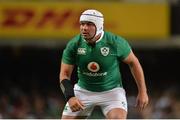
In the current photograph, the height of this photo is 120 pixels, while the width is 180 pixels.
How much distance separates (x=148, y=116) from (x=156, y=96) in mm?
2903

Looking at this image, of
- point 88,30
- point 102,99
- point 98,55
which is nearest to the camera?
point 88,30

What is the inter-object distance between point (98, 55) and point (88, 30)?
1.13 feet

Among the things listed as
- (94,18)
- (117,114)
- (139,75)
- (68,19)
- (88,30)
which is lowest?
(68,19)

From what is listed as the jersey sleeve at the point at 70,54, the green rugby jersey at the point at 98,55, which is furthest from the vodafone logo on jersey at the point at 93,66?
the jersey sleeve at the point at 70,54

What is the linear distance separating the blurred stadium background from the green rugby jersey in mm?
7367

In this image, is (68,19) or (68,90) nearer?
(68,90)

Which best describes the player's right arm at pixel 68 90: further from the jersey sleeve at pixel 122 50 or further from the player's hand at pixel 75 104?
the jersey sleeve at pixel 122 50

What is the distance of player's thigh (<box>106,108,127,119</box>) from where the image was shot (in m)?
10.1

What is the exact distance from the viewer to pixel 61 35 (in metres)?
19.5

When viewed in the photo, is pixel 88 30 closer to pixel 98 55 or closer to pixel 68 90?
pixel 98 55

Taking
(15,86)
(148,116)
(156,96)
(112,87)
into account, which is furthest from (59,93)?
(112,87)

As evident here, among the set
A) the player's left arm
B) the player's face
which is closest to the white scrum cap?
the player's face

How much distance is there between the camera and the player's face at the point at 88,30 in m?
9.91

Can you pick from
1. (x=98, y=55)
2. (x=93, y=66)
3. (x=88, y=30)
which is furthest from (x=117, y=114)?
(x=88, y=30)
